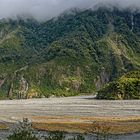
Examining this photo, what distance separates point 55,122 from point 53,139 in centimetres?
8481

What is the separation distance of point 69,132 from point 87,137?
12.3m

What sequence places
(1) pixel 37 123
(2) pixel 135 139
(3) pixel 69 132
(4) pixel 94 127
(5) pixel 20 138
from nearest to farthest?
(5) pixel 20 138, (2) pixel 135 139, (3) pixel 69 132, (4) pixel 94 127, (1) pixel 37 123

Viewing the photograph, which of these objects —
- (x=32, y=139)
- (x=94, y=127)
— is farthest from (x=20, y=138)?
(x=94, y=127)

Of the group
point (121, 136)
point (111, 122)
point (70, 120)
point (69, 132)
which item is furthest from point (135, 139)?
point (70, 120)

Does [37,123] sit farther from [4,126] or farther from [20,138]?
[20,138]

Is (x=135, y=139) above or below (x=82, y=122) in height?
Answer: below

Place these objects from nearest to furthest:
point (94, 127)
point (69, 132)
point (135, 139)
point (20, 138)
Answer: point (20, 138), point (135, 139), point (69, 132), point (94, 127)

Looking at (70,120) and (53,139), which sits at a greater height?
(70,120)

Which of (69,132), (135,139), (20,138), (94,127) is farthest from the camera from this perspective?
(94,127)

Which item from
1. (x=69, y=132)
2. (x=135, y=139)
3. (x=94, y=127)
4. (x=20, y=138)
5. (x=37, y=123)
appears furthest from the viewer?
(x=37, y=123)

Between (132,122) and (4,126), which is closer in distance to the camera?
(4,126)

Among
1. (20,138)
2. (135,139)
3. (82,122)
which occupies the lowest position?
(20,138)

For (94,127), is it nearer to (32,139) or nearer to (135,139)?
(135,139)

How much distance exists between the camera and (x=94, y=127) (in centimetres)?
12144
